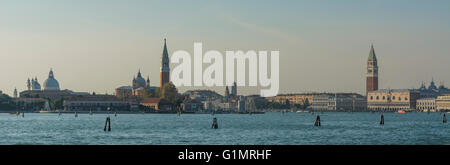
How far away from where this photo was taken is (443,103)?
19462cm

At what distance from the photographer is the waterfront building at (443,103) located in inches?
7594

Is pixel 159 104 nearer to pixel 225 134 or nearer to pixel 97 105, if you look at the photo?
pixel 97 105

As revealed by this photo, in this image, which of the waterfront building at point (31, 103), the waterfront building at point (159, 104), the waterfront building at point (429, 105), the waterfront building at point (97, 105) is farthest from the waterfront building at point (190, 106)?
the waterfront building at point (429, 105)

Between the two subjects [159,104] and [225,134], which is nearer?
[225,134]

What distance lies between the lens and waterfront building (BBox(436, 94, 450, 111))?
633 feet

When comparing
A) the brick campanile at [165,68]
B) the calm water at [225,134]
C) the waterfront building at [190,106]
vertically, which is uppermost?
the brick campanile at [165,68]

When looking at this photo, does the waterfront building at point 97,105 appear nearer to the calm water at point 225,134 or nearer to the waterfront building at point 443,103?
the waterfront building at point 443,103

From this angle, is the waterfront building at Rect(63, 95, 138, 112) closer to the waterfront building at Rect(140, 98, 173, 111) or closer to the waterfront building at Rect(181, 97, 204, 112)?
the waterfront building at Rect(140, 98, 173, 111)

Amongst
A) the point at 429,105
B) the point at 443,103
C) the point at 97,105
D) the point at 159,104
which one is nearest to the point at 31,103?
the point at 97,105

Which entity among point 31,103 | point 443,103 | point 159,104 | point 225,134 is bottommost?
point 225,134

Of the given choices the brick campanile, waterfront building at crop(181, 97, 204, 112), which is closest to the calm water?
waterfront building at crop(181, 97, 204, 112)
